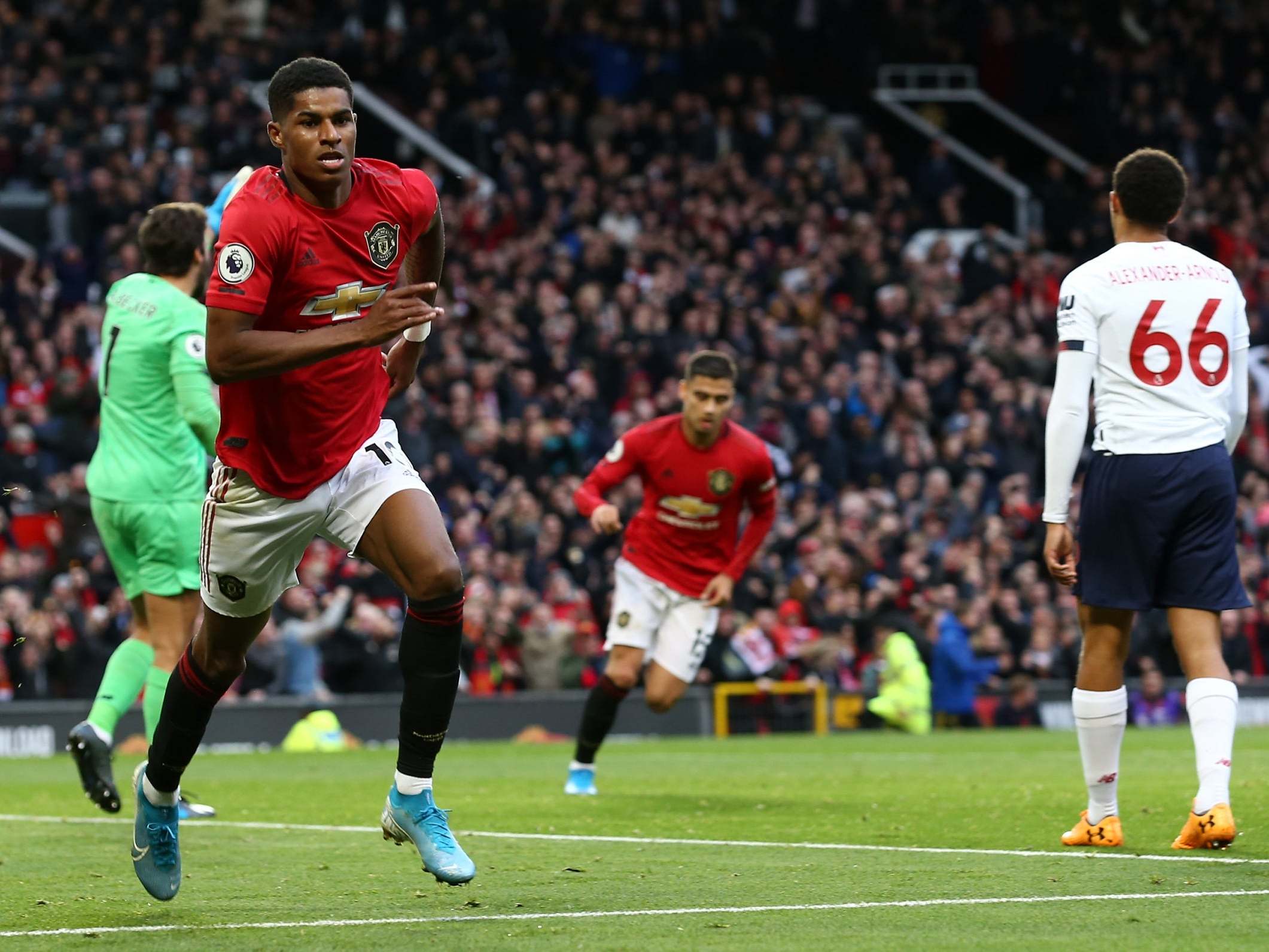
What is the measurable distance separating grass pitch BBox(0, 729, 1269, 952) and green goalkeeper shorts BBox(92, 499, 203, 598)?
112 cm

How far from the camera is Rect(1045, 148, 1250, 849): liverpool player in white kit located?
7.62 m

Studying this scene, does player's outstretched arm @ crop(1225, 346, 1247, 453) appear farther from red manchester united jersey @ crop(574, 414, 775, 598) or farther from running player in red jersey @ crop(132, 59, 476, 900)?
red manchester united jersey @ crop(574, 414, 775, 598)

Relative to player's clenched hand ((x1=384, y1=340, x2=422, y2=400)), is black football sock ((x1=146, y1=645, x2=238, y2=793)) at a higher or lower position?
lower

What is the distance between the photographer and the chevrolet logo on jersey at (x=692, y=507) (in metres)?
12.0

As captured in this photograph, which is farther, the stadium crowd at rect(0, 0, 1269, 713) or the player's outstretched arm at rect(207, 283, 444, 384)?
the stadium crowd at rect(0, 0, 1269, 713)

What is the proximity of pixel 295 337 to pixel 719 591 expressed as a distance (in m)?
5.77

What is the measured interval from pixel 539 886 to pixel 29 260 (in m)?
16.6

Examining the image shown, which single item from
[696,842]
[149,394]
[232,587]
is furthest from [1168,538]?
[149,394]

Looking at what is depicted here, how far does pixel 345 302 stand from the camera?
251 inches

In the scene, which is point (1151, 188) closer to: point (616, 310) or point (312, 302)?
point (312, 302)

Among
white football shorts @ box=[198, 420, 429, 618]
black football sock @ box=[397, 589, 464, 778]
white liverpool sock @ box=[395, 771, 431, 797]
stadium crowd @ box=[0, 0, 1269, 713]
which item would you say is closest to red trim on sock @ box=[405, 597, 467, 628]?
black football sock @ box=[397, 589, 464, 778]

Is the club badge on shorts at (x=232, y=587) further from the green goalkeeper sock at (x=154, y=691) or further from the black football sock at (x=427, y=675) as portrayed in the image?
the green goalkeeper sock at (x=154, y=691)

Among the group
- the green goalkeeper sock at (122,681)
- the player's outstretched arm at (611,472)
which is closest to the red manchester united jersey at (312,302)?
the green goalkeeper sock at (122,681)

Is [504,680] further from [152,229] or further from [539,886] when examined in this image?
[539,886]
